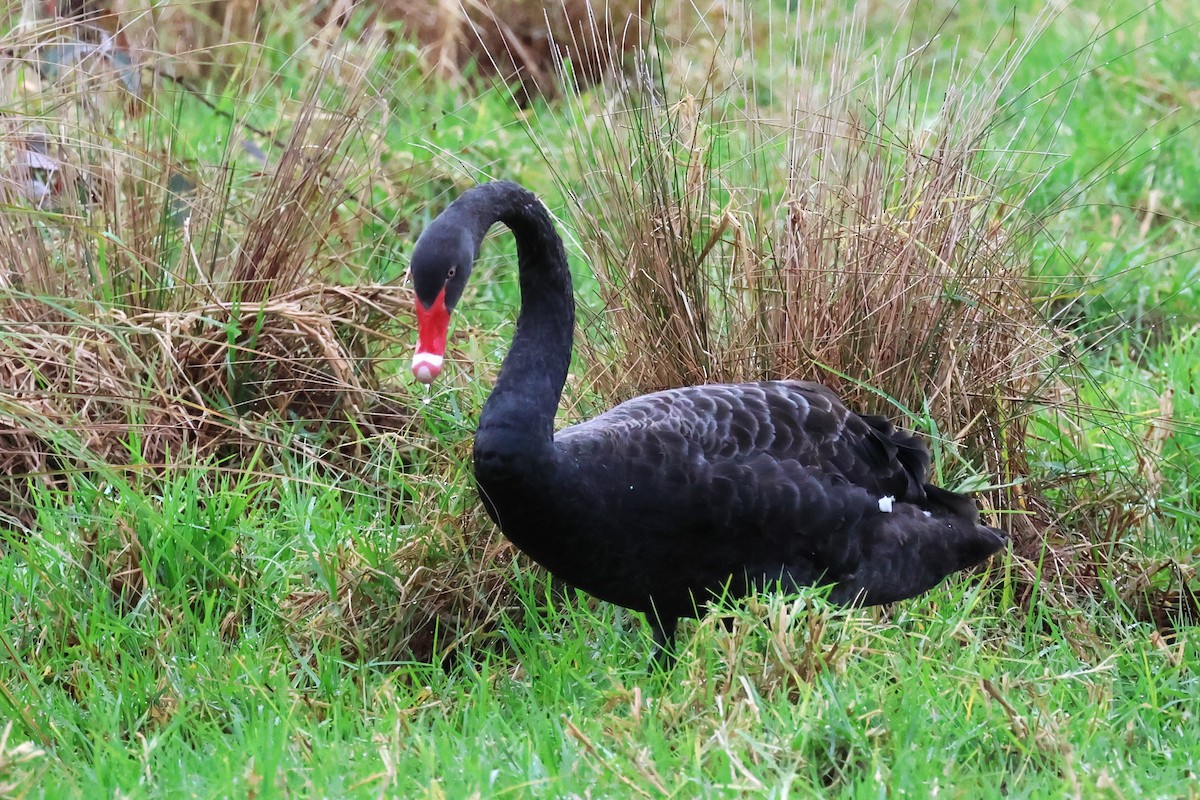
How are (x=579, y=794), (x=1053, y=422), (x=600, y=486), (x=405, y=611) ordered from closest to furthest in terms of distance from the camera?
1. (x=579, y=794)
2. (x=600, y=486)
3. (x=405, y=611)
4. (x=1053, y=422)

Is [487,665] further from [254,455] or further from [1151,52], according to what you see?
[1151,52]

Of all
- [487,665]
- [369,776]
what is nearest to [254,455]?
[487,665]

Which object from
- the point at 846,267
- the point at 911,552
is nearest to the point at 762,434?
the point at 911,552

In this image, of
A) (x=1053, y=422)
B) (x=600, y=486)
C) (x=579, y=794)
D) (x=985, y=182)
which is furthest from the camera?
(x=1053, y=422)

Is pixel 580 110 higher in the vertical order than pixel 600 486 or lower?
higher

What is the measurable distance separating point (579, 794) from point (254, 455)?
6.61 ft

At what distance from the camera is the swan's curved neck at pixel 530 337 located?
3275mm

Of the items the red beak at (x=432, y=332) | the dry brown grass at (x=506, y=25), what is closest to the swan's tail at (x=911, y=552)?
the red beak at (x=432, y=332)

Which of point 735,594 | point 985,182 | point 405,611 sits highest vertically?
point 985,182

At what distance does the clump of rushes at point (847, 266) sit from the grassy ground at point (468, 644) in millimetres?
171

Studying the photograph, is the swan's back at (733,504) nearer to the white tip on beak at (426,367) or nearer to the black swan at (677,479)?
the black swan at (677,479)

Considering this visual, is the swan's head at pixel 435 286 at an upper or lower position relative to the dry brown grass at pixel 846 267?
upper

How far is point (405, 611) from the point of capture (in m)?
3.93

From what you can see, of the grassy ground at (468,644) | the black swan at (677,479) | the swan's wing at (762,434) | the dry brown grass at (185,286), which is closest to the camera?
the grassy ground at (468,644)
